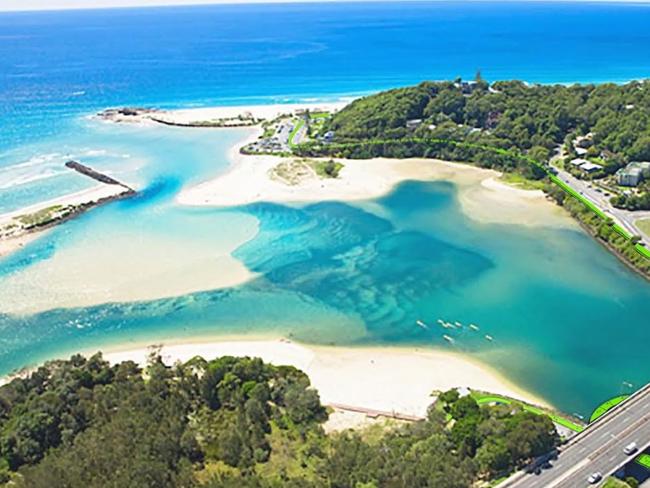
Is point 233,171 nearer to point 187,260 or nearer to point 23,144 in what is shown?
point 187,260

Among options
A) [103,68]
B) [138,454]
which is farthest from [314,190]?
[103,68]

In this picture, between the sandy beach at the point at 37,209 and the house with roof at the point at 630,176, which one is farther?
the house with roof at the point at 630,176

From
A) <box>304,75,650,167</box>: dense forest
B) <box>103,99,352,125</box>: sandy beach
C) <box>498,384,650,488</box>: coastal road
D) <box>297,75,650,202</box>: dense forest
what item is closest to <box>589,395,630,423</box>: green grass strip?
<box>498,384,650,488</box>: coastal road

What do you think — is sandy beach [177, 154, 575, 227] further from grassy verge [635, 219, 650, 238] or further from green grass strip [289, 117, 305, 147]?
green grass strip [289, 117, 305, 147]

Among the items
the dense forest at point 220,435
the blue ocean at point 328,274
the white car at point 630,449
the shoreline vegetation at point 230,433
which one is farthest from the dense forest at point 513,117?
the dense forest at point 220,435

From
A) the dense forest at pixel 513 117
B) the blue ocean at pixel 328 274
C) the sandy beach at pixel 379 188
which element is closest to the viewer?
the blue ocean at pixel 328 274

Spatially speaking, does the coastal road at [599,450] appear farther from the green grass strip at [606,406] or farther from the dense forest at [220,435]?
the green grass strip at [606,406]

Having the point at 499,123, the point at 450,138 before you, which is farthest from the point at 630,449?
the point at 499,123

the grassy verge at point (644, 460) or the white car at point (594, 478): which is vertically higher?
the white car at point (594, 478)
